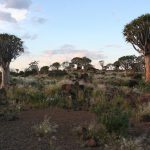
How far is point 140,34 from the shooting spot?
2795 centimetres

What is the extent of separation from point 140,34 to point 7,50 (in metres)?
8.92

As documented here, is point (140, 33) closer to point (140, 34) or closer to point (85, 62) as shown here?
point (140, 34)

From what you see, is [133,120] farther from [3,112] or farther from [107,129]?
[3,112]

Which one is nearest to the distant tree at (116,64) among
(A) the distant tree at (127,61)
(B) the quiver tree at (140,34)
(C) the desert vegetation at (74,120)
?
(A) the distant tree at (127,61)

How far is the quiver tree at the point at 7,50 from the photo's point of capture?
91.6 feet

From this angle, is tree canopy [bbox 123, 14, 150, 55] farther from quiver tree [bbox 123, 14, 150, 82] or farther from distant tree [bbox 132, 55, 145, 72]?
distant tree [bbox 132, 55, 145, 72]

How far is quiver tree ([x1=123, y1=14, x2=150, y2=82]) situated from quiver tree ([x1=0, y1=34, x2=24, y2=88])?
7441 mm

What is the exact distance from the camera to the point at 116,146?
834cm

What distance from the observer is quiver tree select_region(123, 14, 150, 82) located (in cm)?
2784

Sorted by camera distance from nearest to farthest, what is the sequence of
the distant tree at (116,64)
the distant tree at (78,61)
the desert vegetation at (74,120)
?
the desert vegetation at (74,120), the distant tree at (116,64), the distant tree at (78,61)

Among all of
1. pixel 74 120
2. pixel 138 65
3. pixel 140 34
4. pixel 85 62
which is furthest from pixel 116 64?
pixel 74 120

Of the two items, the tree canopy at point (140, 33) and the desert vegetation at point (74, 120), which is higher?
the tree canopy at point (140, 33)

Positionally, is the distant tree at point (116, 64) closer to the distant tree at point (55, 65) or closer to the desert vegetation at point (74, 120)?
the distant tree at point (55, 65)

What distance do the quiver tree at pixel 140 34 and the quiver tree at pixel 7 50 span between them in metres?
7.44
